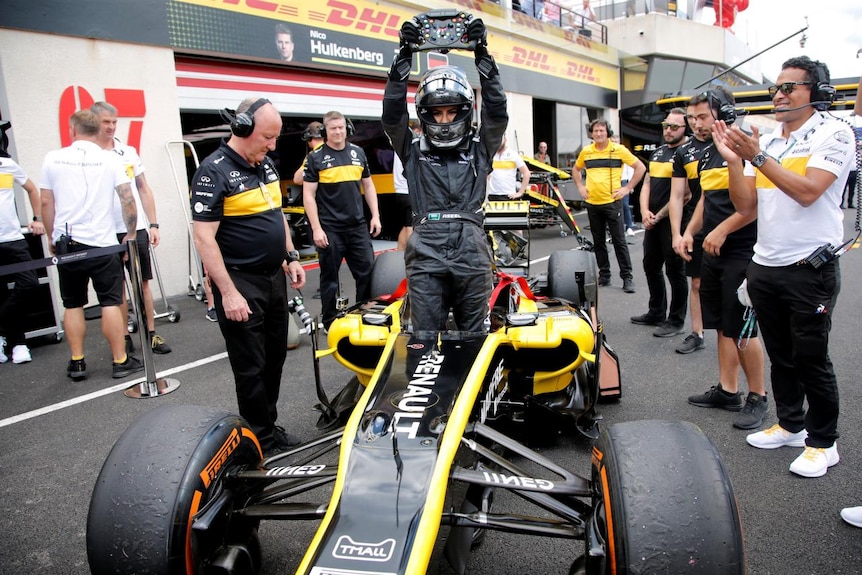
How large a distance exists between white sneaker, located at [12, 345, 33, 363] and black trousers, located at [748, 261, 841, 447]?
5577 mm

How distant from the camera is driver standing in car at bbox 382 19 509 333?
124 inches

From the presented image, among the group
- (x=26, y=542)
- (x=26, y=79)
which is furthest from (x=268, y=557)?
(x=26, y=79)

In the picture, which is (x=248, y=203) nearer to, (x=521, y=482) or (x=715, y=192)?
(x=521, y=482)

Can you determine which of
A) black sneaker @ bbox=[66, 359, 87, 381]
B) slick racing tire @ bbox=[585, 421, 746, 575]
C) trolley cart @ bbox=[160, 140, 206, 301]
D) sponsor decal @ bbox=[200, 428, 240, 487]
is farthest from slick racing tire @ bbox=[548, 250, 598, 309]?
trolley cart @ bbox=[160, 140, 206, 301]

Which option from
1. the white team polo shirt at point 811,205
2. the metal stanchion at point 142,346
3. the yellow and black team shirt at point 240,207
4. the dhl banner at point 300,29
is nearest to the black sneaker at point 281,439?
the yellow and black team shirt at point 240,207

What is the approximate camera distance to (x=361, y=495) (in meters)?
2.04

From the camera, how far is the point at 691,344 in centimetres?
524

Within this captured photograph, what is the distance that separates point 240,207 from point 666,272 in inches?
158

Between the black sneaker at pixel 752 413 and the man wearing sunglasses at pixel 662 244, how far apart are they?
6.17 feet

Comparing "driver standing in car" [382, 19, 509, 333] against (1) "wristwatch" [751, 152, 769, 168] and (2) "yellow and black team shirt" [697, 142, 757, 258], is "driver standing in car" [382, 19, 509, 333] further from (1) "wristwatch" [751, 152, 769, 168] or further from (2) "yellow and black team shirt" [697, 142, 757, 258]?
(2) "yellow and black team shirt" [697, 142, 757, 258]

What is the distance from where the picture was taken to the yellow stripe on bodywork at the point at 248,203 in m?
3.20

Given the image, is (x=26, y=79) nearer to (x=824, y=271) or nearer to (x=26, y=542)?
(x=26, y=542)

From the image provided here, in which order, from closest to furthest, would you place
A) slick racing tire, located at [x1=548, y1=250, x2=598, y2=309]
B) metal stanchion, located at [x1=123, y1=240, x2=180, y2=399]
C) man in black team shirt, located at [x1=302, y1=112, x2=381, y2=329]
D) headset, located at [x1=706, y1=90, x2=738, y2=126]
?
headset, located at [x1=706, y1=90, x2=738, y2=126] → metal stanchion, located at [x1=123, y1=240, x2=180, y2=399] → slick racing tire, located at [x1=548, y1=250, x2=598, y2=309] → man in black team shirt, located at [x1=302, y1=112, x2=381, y2=329]

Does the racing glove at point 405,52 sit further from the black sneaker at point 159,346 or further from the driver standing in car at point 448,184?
the black sneaker at point 159,346
